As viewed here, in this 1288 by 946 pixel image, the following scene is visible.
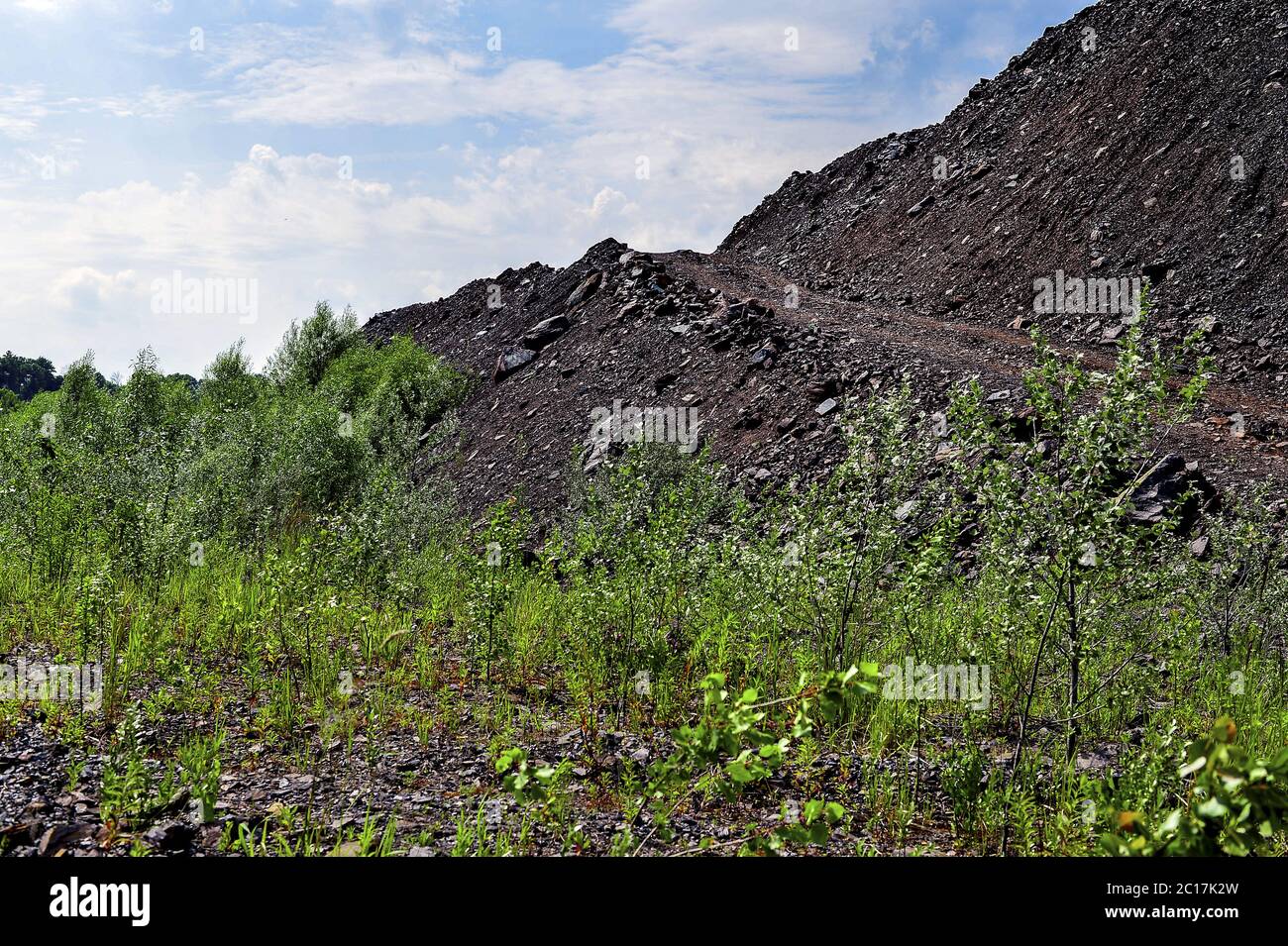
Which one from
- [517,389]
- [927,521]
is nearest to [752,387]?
[927,521]

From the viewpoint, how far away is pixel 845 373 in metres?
14.1

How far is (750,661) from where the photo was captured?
6.59 m

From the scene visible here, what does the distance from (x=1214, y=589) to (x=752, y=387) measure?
7.99 metres

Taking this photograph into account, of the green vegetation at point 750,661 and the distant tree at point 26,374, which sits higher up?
the distant tree at point 26,374

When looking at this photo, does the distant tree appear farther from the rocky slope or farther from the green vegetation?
the green vegetation

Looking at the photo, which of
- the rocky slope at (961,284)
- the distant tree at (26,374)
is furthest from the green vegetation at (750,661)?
the distant tree at (26,374)

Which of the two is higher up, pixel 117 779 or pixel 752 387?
pixel 752 387

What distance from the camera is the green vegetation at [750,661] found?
4473mm

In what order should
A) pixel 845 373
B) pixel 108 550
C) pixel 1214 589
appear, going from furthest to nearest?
pixel 845 373
pixel 108 550
pixel 1214 589

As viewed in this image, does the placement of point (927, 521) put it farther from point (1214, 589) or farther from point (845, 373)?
point (845, 373)

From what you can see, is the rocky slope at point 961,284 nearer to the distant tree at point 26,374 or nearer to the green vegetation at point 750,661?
the green vegetation at point 750,661

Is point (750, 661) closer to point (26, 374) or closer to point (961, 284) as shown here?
point (961, 284)
